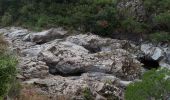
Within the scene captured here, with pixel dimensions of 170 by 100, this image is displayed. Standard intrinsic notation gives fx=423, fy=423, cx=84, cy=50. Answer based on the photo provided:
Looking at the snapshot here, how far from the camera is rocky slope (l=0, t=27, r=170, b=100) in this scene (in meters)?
17.6

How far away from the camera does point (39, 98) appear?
1577cm

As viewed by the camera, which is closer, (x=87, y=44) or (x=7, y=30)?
(x=87, y=44)

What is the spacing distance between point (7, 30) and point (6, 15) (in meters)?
2.80

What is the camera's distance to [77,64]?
2012 cm

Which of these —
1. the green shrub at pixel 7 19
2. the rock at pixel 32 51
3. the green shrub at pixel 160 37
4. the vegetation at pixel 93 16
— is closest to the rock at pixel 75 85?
the rock at pixel 32 51

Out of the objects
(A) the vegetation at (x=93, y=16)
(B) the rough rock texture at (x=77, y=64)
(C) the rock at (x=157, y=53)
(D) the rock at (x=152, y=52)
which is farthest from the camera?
(A) the vegetation at (x=93, y=16)

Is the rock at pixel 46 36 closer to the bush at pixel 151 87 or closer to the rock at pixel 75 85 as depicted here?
the rock at pixel 75 85

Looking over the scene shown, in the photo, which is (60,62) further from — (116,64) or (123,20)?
(123,20)

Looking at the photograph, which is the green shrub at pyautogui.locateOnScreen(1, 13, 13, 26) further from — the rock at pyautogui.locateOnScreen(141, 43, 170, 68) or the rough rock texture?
the rock at pyautogui.locateOnScreen(141, 43, 170, 68)

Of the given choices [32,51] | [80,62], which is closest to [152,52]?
[80,62]

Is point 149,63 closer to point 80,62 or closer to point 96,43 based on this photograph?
point 96,43

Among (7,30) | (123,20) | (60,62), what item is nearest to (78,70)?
(60,62)

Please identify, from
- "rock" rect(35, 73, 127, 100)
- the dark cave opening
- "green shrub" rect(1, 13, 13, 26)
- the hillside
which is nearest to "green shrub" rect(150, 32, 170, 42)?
the hillside

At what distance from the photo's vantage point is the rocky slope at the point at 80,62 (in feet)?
57.8
